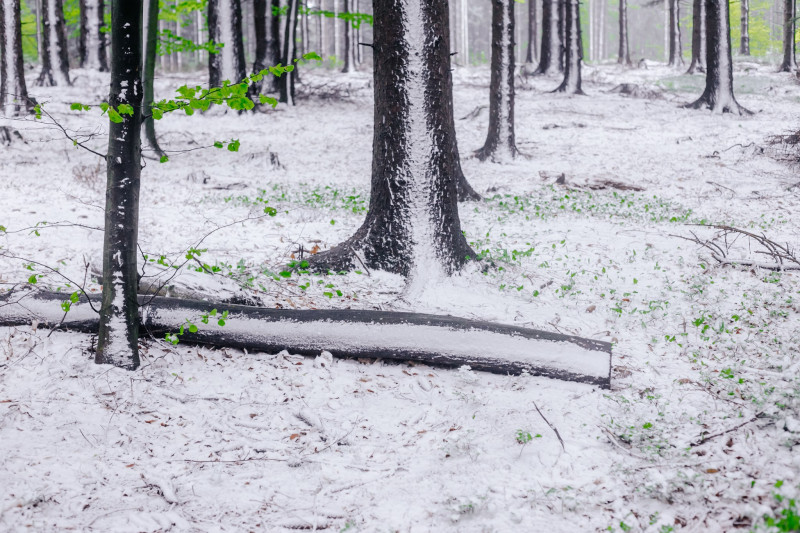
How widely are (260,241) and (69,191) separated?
395 centimetres

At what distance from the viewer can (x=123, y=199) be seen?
4031 millimetres

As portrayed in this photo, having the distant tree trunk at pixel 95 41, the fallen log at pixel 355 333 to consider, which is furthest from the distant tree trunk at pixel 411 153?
the distant tree trunk at pixel 95 41

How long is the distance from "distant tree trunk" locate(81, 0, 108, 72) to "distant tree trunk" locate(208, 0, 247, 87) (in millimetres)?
6892

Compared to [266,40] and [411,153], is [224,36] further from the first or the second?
[411,153]

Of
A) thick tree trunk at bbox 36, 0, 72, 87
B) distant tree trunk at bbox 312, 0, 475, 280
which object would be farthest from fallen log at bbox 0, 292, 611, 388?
thick tree trunk at bbox 36, 0, 72, 87

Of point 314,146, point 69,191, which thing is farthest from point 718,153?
point 69,191

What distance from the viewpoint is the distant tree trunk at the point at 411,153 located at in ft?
19.3

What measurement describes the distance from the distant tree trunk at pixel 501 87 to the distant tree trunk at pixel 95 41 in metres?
16.1

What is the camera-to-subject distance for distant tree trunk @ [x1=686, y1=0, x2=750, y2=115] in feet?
50.6

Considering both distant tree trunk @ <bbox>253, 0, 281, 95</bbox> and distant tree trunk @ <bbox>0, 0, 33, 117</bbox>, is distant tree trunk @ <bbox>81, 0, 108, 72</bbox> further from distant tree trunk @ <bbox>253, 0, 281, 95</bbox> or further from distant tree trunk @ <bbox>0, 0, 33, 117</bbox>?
distant tree trunk @ <bbox>0, 0, 33, 117</bbox>

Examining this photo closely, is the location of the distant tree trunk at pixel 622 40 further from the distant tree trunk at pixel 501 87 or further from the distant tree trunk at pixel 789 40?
the distant tree trunk at pixel 501 87

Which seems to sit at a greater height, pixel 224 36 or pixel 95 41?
pixel 95 41

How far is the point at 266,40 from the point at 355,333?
56.2ft

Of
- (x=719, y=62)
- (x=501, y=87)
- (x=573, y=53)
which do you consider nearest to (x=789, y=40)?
(x=719, y=62)
